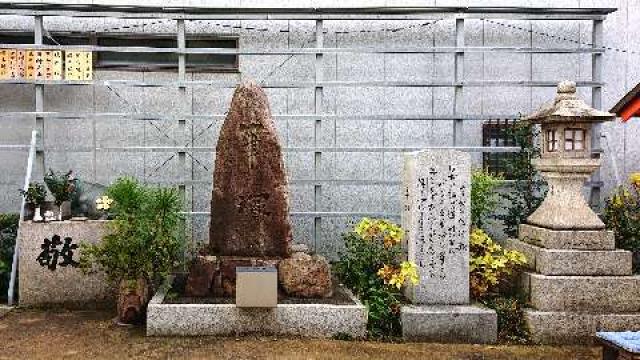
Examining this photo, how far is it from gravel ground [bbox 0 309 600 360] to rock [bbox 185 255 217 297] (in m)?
0.79

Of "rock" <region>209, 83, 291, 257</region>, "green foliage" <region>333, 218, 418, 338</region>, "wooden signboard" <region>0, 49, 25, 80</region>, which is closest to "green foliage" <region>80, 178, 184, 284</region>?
"rock" <region>209, 83, 291, 257</region>

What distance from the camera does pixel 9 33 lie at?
34.9ft

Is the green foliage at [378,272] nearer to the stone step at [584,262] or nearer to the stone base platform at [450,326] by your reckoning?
the stone base platform at [450,326]

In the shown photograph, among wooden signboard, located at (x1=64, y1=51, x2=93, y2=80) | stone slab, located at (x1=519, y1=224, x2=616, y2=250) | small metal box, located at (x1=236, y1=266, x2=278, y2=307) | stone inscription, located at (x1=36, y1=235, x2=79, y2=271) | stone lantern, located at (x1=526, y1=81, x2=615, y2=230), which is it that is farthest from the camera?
wooden signboard, located at (x1=64, y1=51, x2=93, y2=80)

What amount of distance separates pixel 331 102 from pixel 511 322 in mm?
5132

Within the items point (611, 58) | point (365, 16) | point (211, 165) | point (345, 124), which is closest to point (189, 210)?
point (211, 165)

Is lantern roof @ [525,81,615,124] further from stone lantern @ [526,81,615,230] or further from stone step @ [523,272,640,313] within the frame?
stone step @ [523,272,640,313]

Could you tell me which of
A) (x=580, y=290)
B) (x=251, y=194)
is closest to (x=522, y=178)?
(x=580, y=290)

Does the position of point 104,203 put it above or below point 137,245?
above

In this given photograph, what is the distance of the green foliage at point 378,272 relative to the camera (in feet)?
25.2

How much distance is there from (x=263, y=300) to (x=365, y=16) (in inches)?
224

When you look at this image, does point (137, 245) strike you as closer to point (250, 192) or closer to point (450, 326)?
point (250, 192)

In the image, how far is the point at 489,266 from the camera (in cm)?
816

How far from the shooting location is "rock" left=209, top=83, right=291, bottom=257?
26.8 feet
